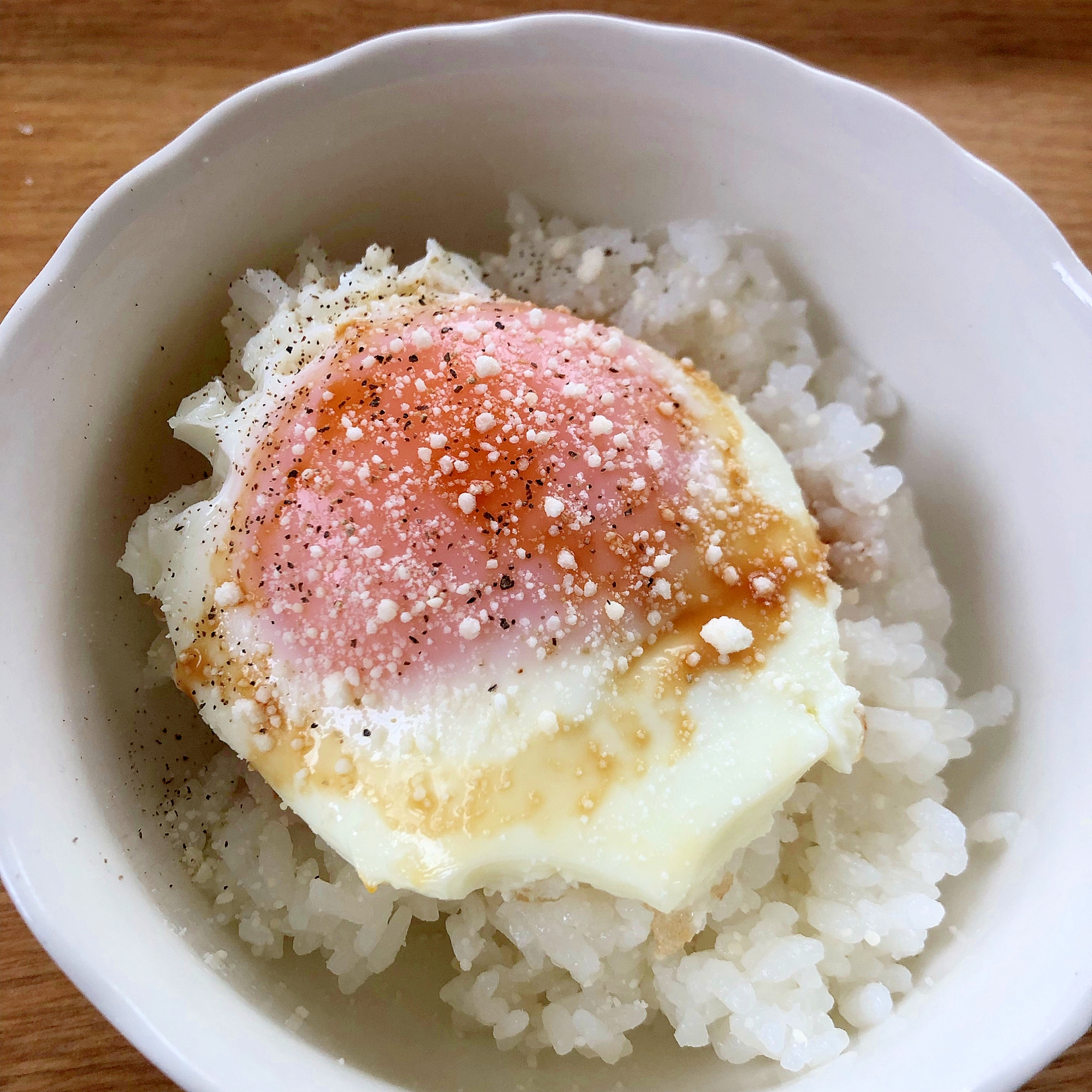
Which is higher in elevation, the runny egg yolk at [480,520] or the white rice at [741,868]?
the runny egg yolk at [480,520]

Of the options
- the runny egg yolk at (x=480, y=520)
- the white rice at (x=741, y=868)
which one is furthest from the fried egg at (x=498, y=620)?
the white rice at (x=741, y=868)

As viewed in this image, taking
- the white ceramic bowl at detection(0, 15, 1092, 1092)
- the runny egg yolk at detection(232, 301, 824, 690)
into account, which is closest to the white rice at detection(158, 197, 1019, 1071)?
the white ceramic bowl at detection(0, 15, 1092, 1092)

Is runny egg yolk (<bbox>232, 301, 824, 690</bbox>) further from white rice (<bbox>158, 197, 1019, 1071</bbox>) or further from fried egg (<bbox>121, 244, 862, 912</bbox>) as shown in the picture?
white rice (<bbox>158, 197, 1019, 1071</bbox>)

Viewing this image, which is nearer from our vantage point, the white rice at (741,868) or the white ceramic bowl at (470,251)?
the white ceramic bowl at (470,251)

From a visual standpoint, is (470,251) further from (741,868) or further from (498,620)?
(741,868)

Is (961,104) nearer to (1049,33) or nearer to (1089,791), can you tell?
(1049,33)

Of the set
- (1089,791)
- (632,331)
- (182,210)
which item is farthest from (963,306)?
(182,210)

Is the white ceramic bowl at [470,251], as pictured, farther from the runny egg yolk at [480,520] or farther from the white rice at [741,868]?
the runny egg yolk at [480,520]
